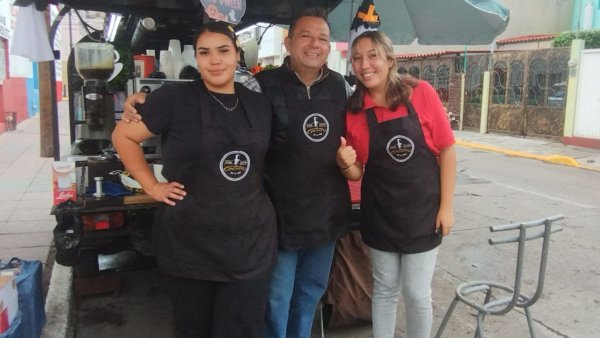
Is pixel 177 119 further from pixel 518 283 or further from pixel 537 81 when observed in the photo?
pixel 537 81

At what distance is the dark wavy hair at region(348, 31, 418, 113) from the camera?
7.75ft

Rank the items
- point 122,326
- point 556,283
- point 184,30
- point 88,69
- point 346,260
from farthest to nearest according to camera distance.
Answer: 1. point 184,30
2. point 556,283
3. point 88,69
4. point 122,326
5. point 346,260

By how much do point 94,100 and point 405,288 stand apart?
2.76 metres

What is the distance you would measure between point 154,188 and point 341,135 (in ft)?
3.01

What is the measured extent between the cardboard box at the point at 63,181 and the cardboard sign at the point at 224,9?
1434mm

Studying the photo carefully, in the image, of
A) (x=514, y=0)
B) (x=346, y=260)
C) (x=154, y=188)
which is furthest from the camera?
(x=514, y=0)

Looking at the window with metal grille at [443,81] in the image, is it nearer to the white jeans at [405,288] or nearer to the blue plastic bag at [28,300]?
the white jeans at [405,288]

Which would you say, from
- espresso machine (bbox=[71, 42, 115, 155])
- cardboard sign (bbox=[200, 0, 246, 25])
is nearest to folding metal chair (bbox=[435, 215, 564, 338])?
cardboard sign (bbox=[200, 0, 246, 25])

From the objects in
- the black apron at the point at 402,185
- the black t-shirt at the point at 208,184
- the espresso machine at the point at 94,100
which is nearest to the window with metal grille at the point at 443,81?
the espresso machine at the point at 94,100

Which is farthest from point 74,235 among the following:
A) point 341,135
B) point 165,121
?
point 341,135

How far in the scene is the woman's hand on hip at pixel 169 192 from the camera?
207 cm

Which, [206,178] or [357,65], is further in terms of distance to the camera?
[357,65]

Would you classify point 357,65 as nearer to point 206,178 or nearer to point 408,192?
point 408,192

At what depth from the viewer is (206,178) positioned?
2.04 metres
